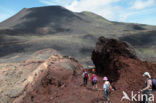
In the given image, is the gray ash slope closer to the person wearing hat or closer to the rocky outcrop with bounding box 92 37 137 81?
the rocky outcrop with bounding box 92 37 137 81

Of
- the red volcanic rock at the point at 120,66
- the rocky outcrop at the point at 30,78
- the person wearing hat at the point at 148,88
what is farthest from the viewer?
the red volcanic rock at the point at 120,66

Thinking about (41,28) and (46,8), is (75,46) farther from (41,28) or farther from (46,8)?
(46,8)

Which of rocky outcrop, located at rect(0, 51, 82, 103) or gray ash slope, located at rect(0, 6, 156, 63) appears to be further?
gray ash slope, located at rect(0, 6, 156, 63)

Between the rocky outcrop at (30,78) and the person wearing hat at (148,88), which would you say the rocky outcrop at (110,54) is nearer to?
the rocky outcrop at (30,78)

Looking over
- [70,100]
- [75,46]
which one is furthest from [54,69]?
[75,46]

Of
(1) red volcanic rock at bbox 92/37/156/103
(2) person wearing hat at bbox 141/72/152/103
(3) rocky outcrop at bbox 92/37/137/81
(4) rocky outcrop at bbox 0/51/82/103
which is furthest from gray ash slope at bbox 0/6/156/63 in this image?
(2) person wearing hat at bbox 141/72/152/103

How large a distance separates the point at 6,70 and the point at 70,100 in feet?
14.2

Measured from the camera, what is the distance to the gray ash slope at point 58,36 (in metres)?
32.2

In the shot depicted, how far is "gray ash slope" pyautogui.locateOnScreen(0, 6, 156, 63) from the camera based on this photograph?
32.2m

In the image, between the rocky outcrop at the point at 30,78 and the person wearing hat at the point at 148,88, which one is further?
the rocky outcrop at the point at 30,78

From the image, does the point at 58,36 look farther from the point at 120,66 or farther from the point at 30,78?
the point at 30,78

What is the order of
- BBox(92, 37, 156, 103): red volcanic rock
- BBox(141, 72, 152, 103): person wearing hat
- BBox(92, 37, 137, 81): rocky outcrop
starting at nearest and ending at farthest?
BBox(141, 72, 152, 103): person wearing hat, BBox(92, 37, 156, 103): red volcanic rock, BBox(92, 37, 137, 81): rocky outcrop

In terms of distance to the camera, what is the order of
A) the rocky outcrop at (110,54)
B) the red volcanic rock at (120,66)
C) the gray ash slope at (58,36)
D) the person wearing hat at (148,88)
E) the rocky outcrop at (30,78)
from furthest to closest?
1. the gray ash slope at (58,36)
2. the rocky outcrop at (110,54)
3. the red volcanic rock at (120,66)
4. the rocky outcrop at (30,78)
5. the person wearing hat at (148,88)

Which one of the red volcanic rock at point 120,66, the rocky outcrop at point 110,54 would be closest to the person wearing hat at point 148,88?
the red volcanic rock at point 120,66
